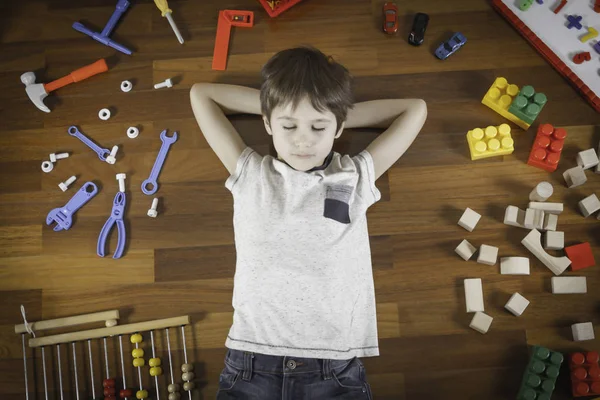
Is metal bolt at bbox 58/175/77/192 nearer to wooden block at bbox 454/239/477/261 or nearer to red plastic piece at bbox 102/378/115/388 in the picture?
red plastic piece at bbox 102/378/115/388

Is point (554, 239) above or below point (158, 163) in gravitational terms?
below

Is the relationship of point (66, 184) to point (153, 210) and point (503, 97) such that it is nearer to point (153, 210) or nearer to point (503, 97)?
point (153, 210)

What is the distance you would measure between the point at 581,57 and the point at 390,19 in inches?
21.0

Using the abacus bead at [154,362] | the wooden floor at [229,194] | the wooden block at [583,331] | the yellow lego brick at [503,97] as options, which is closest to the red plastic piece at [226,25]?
the wooden floor at [229,194]

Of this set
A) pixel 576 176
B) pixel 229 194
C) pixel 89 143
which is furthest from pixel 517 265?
pixel 89 143

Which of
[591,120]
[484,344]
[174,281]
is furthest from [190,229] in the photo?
[591,120]

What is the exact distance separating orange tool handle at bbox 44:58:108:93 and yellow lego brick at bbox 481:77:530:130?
1068 mm

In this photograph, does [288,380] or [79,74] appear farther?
[79,74]

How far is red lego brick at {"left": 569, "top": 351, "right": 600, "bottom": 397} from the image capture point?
4.46 feet

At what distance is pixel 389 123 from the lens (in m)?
1.46

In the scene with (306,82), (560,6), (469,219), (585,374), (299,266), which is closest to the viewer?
(306,82)

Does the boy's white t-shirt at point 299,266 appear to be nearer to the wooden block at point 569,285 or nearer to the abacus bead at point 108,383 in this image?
the abacus bead at point 108,383

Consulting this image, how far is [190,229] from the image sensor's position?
1.51 metres

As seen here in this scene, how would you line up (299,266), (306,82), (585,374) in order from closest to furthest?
(306,82) < (299,266) < (585,374)
